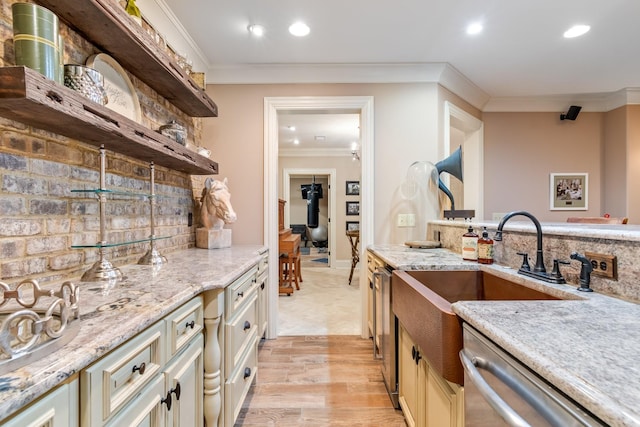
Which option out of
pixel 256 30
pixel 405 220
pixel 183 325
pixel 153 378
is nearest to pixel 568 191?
pixel 405 220

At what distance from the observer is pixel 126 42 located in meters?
1.32

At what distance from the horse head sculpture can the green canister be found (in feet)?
4.18

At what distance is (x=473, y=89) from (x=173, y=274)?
3.42m

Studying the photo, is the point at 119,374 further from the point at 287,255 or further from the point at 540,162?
the point at 540,162

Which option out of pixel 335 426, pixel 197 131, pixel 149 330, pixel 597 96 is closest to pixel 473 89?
pixel 597 96

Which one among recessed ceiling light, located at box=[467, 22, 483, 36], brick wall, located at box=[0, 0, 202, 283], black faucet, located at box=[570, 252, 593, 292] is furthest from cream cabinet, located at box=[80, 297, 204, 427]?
recessed ceiling light, located at box=[467, 22, 483, 36]

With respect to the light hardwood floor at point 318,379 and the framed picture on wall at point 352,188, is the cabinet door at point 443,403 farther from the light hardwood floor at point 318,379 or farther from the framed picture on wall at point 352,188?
the framed picture on wall at point 352,188

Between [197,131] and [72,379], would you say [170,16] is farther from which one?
[72,379]

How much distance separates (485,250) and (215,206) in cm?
186

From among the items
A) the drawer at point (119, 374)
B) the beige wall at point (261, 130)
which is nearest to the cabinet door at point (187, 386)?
the drawer at point (119, 374)

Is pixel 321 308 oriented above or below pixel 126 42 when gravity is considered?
below

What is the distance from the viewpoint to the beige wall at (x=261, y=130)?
2723 millimetres

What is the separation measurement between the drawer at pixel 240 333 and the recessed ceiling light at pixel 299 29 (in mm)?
1931

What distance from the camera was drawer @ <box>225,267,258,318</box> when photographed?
1.37m
